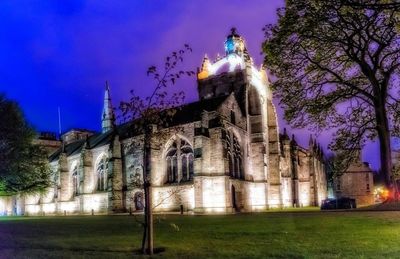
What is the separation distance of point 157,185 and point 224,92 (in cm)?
1591

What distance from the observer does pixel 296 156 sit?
2766 inches

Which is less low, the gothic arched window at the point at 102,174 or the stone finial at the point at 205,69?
the stone finial at the point at 205,69

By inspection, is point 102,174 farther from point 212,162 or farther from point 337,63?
point 337,63

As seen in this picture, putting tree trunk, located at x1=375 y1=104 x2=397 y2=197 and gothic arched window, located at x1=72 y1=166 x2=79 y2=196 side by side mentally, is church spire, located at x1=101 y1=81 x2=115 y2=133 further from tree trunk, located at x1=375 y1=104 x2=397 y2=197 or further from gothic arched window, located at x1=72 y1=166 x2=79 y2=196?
tree trunk, located at x1=375 y1=104 x2=397 y2=197

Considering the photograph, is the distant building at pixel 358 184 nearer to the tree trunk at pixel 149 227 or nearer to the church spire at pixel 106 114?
the church spire at pixel 106 114

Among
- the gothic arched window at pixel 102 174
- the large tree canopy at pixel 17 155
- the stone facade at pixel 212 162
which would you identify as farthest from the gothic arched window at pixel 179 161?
the large tree canopy at pixel 17 155

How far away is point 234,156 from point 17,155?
24.1 metres

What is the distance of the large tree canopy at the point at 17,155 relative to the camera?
1959 inches

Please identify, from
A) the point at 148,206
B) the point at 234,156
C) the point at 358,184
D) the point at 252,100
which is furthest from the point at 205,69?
the point at 148,206

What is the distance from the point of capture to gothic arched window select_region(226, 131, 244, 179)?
5047cm

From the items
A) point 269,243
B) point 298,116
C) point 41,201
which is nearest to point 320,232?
point 269,243

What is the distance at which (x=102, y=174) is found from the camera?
6256 centimetres

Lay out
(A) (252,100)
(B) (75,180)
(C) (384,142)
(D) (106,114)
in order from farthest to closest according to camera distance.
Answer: (D) (106,114)
(B) (75,180)
(A) (252,100)
(C) (384,142)

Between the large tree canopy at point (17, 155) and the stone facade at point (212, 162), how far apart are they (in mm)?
8670
